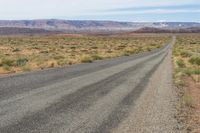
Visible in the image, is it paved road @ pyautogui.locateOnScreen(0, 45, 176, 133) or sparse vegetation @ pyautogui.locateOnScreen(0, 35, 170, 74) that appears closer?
paved road @ pyautogui.locateOnScreen(0, 45, 176, 133)

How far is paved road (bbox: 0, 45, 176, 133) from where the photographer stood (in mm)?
9531

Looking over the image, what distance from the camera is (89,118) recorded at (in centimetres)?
1051

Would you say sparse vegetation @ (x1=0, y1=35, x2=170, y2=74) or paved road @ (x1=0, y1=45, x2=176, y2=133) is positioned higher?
paved road @ (x1=0, y1=45, x2=176, y2=133)

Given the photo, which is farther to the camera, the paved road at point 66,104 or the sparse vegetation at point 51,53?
the sparse vegetation at point 51,53

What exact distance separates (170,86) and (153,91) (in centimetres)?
222

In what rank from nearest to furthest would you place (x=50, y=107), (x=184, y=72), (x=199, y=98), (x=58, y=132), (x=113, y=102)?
(x=58, y=132) → (x=50, y=107) → (x=113, y=102) → (x=199, y=98) → (x=184, y=72)

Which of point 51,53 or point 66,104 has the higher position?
point 66,104

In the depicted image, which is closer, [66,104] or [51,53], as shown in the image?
[66,104]

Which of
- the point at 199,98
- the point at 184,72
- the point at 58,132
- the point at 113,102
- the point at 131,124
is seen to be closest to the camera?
the point at 58,132

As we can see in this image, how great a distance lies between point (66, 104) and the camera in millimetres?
12555

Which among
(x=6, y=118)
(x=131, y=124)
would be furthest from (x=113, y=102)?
(x=6, y=118)

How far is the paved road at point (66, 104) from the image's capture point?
9531 mm

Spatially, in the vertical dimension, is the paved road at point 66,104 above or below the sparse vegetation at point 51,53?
above

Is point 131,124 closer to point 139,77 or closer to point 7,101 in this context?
point 7,101
